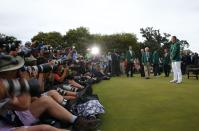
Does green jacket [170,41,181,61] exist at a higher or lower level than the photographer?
higher

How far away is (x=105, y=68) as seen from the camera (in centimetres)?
2939

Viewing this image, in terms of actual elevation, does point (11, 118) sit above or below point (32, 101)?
below

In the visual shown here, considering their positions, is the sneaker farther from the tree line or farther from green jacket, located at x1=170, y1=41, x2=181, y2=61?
the tree line

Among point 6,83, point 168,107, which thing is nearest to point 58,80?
point 168,107

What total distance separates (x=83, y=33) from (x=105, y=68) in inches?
1686

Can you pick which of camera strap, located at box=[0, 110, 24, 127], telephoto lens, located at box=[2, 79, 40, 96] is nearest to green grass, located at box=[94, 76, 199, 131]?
camera strap, located at box=[0, 110, 24, 127]

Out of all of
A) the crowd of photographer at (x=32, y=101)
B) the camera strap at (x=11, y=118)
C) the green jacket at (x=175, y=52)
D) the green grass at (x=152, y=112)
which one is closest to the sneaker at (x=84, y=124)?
the crowd of photographer at (x=32, y=101)

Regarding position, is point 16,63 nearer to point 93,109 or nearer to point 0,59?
point 0,59

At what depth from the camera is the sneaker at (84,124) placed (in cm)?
597

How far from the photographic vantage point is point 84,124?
6344 millimetres

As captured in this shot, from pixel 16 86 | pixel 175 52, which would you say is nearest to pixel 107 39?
pixel 175 52

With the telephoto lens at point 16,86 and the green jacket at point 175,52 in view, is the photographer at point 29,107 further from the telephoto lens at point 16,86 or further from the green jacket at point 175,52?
the green jacket at point 175,52

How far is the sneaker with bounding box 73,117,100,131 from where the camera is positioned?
5.97 meters

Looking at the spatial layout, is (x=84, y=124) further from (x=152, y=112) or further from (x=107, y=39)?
(x=107, y=39)
